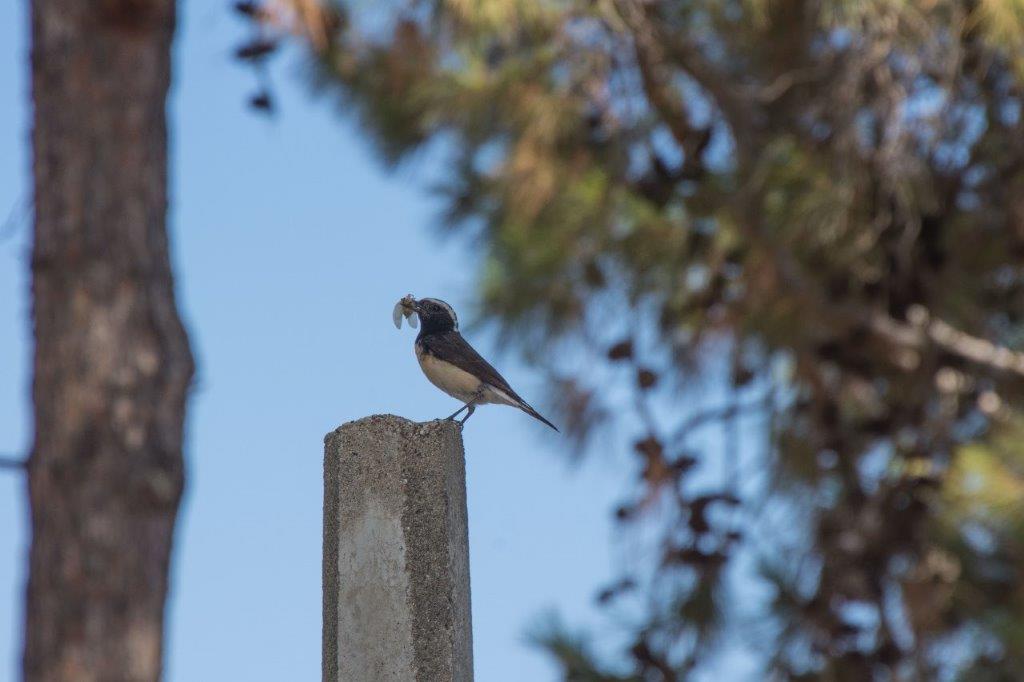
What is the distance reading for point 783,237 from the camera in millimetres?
9047

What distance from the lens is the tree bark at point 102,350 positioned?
336 cm

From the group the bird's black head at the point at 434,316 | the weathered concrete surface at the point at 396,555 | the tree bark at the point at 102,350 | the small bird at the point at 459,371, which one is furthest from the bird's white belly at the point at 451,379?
the tree bark at the point at 102,350

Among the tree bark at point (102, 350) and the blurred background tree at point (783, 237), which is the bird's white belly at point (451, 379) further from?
the tree bark at point (102, 350)

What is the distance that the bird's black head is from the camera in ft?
26.4

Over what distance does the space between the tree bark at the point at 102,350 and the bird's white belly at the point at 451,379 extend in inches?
142

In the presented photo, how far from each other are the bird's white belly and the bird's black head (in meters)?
0.50

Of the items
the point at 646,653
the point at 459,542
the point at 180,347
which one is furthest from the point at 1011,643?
the point at 180,347

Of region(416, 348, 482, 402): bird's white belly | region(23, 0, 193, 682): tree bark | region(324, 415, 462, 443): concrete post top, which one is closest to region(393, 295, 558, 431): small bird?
region(416, 348, 482, 402): bird's white belly

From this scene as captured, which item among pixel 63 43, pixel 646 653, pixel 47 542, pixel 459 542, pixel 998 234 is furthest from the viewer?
pixel 998 234

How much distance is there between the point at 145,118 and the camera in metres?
3.77

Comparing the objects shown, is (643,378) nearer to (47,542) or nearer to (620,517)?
(620,517)

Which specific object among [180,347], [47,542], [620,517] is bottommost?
[47,542]

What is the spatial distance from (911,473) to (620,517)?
1.69m

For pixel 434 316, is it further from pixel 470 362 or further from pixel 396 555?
pixel 396 555
